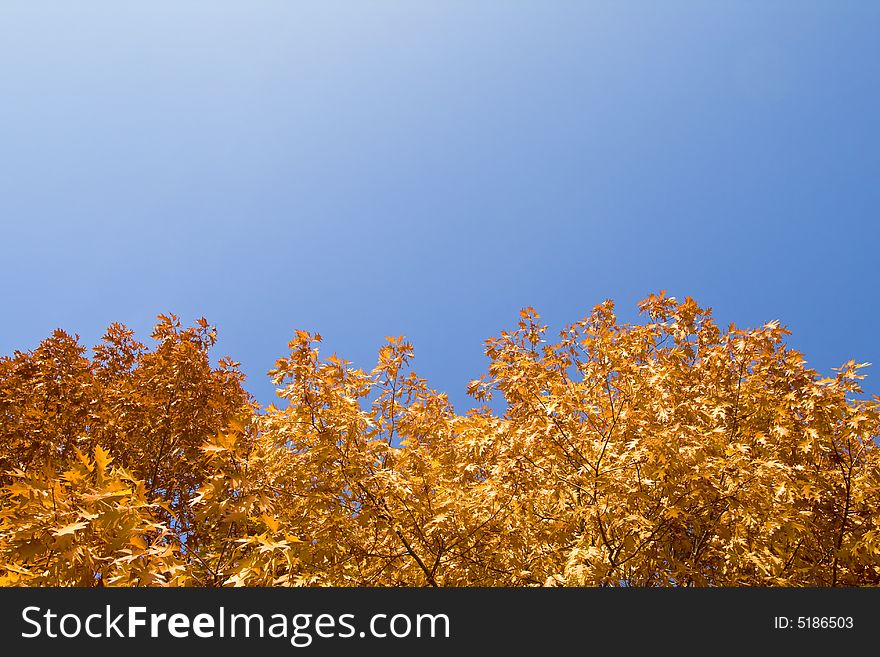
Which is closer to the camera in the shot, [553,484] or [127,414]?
[553,484]

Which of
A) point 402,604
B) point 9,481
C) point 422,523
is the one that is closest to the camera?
point 402,604

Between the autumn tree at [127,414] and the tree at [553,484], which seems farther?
the autumn tree at [127,414]

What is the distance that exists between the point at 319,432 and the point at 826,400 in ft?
19.8

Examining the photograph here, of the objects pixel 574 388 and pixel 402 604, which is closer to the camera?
pixel 402 604

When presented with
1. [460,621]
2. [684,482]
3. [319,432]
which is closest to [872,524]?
[684,482]

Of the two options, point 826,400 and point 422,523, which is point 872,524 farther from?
point 422,523

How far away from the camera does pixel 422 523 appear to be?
605cm

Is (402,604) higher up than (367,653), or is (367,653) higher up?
(402,604)

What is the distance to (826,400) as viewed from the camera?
6.68 metres

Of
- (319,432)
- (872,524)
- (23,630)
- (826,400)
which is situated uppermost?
(826,400)

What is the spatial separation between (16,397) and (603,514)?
964cm

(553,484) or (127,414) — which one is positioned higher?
(127,414)

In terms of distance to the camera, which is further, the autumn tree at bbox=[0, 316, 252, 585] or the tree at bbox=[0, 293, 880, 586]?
the autumn tree at bbox=[0, 316, 252, 585]

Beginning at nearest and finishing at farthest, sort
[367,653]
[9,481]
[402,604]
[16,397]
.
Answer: [367,653] → [402,604] → [9,481] → [16,397]
